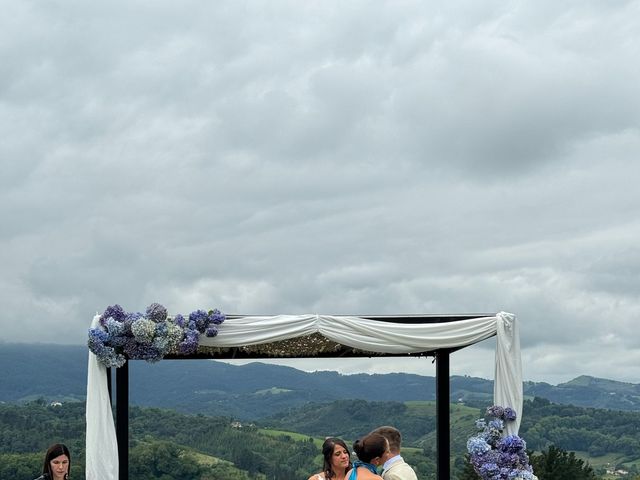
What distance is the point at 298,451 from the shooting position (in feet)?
81.4

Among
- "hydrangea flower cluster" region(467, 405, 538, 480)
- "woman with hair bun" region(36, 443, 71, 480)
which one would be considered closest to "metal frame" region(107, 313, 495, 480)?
"hydrangea flower cluster" region(467, 405, 538, 480)

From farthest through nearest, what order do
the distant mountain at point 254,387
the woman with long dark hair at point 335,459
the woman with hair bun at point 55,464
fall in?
the distant mountain at point 254,387
the woman with long dark hair at point 335,459
the woman with hair bun at point 55,464

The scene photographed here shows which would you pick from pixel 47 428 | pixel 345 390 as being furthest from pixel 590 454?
pixel 345 390

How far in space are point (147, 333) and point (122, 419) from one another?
0.98m

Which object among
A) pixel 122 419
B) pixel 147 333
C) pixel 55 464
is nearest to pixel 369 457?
pixel 55 464

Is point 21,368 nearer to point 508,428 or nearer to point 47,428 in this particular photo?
point 47,428

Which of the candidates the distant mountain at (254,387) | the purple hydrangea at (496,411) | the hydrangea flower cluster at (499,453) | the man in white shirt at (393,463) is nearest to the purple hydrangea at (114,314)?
the man in white shirt at (393,463)

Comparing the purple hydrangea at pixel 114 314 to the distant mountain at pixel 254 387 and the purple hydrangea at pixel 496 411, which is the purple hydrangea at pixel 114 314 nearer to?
the purple hydrangea at pixel 496 411

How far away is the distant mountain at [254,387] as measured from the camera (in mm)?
50219

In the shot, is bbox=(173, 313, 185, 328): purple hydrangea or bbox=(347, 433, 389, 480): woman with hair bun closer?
bbox=(347, 433, 389, 480): woman with hair bun

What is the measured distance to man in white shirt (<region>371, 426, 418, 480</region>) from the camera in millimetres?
5738

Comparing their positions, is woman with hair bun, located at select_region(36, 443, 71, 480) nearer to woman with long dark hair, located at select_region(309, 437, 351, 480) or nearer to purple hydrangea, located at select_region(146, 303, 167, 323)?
woman with long dark hair, located at select_region(309, 437, 351, 480)

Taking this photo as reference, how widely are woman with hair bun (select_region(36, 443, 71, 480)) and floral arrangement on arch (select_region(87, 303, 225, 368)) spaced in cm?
236

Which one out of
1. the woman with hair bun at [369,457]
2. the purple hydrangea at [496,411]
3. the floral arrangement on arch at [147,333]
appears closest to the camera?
the woman with hair bun at [369,457]
